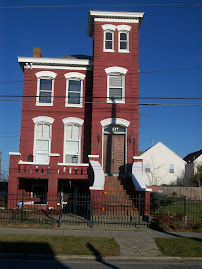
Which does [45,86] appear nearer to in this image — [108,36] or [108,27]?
[108,36]

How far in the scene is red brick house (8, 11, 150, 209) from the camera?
18156 millimetres

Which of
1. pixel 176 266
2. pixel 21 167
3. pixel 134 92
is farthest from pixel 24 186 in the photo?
pixel 176 266

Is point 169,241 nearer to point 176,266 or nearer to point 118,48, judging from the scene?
point 176,266

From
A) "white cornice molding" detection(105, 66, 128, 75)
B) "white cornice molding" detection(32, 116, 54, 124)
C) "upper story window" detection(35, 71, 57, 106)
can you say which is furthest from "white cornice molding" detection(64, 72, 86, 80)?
"white cornice molding" detection(32, 116, 54, 124)

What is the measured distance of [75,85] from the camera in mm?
20047

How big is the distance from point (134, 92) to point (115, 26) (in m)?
4.38

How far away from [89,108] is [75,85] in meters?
1.80

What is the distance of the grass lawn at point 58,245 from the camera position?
28.9 feet

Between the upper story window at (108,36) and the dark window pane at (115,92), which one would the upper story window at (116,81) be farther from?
the upper story window at (108,36)

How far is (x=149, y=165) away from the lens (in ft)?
A: 143

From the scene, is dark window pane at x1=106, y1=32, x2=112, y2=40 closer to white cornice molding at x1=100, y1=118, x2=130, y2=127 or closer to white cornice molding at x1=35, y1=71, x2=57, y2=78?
white cornice molding at x1=35, y1=71, x2=57, y2=78

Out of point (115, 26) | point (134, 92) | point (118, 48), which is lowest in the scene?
point (134, 92)

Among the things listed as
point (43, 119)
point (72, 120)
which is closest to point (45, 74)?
point (43, 119)

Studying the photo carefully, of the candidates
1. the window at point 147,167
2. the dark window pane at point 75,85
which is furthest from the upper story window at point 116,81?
the window at point 147,167
